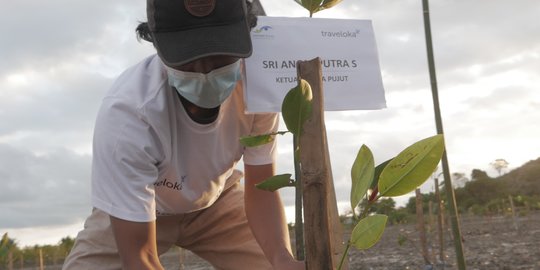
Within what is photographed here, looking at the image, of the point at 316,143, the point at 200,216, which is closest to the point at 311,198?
the point at 316,143

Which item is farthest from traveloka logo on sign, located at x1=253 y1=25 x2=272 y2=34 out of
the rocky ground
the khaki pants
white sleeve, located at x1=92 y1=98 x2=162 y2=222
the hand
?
the rocky ground

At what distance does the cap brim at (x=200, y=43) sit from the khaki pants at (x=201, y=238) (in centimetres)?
84

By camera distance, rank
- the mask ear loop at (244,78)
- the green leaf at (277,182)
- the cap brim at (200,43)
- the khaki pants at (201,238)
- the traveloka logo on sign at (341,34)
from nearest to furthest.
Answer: the green leaf at (277,182) → the cap brim at (200,43) → the mask ear loop at (244,78) → the traveloka logo on sign at (341,34) → the khaki pants at (201,238)

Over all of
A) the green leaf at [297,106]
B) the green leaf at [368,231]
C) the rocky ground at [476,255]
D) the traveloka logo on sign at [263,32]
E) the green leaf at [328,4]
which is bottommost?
the rocky ground at [476,255]

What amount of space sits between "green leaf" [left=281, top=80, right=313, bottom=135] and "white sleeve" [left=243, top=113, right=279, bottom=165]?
98cm

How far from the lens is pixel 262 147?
1824 millimetres

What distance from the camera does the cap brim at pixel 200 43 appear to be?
1289 millimetres

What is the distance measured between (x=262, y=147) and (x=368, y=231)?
3.44 ft

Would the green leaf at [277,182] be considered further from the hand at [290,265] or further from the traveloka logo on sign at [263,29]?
the traveloka logo on sign at [263,29]

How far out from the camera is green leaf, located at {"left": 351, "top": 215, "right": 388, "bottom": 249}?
783 millimetres

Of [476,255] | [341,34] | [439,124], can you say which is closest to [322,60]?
[341,34]

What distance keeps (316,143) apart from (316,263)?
154mm

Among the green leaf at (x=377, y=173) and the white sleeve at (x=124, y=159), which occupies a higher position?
the white sleeve at (x=124, y=159)

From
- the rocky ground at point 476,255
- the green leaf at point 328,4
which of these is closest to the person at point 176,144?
the green leaf at point 328,4
